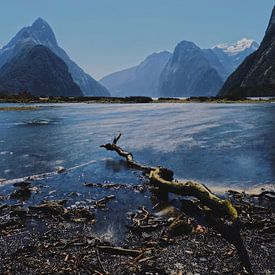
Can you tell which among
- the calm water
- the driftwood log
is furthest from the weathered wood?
the driftwood log

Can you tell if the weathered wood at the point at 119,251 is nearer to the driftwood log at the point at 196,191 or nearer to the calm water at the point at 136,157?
the calm water at the point at 136,157

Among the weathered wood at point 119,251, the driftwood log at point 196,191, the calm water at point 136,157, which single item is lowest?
the calm water at point 136,157

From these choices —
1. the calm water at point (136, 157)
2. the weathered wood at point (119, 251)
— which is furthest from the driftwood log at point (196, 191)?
the weathered wood at point (119, 251)

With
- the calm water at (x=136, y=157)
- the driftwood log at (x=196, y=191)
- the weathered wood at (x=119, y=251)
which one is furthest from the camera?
the calm water at (x=136, y=157)

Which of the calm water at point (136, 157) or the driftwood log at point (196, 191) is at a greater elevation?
the driftwood log at point (196, 191)

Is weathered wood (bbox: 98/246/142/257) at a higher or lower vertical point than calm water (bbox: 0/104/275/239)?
higher

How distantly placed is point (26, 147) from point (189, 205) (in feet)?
96.5

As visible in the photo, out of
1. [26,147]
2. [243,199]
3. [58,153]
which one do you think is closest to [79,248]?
[243,199]

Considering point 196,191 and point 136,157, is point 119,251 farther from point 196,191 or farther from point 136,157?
point 136,157

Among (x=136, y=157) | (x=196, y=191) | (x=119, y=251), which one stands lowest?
(x=136, y=157)

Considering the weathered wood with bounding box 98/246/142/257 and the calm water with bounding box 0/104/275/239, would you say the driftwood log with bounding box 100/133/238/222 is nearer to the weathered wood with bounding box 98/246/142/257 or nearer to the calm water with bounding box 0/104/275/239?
the calm water with bounding box 0/104/275/239

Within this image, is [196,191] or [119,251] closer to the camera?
[119,251]

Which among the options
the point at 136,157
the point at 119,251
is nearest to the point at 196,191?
the point at 119,251

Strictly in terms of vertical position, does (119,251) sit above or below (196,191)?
below
